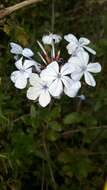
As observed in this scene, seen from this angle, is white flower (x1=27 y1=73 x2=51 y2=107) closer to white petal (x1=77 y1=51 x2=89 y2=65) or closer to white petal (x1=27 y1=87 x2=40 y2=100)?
white petal (x1=27 y1=87 x2=40 y2=100)

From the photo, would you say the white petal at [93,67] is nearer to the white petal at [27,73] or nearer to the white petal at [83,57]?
the white petal at [83,57]

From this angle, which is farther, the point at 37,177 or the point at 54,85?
the point at 37,177

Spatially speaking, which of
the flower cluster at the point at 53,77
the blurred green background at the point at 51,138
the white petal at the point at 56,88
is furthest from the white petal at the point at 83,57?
the blurred green background at the point at 51,138

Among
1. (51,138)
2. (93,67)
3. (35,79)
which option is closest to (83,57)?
(93,67)

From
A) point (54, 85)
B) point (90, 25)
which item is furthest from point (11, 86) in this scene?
point (90, 25)

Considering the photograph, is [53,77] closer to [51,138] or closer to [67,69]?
[67,69]

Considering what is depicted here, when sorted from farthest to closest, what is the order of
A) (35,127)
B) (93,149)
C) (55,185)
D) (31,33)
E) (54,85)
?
(31,33) < (93,149) < (55,185) < (35,127) < (54,85)

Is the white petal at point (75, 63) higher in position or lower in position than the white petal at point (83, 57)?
lower

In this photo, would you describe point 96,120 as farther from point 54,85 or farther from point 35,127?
point 54,85
